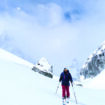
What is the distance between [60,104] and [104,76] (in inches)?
1857

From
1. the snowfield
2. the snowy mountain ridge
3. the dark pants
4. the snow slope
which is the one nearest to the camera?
the snowfield

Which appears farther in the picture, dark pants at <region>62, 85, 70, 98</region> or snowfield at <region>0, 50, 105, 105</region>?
dark pants at <region>62, 85, 70, 98</region>

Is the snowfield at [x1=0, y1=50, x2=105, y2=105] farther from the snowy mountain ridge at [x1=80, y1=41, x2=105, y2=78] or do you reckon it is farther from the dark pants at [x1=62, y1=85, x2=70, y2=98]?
the snowy mountain ridge at [x1=80, y1=41, x2=105, y2=78]

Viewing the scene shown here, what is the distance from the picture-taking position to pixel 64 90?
1142 centimetres

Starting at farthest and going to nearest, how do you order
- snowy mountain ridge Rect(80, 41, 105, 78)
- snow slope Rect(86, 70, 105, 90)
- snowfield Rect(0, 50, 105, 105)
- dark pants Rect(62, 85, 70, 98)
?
snowy mountain ridge Rect(80, 41, 105, 78)
snow slope Rect(86, 70, 105, 90)
dark pants Rect(62, 85, 70, 98)
snowfield Rect(0, 50, 105, 105)

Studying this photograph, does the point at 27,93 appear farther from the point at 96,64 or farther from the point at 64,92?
the point at 96,64

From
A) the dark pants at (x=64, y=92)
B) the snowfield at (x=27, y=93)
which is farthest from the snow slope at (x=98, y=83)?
the dark pants at (x=64, y=92)

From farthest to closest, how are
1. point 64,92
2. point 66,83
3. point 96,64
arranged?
point 96,64, point 66,83, point 64,92

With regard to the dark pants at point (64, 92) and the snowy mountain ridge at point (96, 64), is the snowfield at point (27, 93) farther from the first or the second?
the snowy mountain ridge at point (96, 64)

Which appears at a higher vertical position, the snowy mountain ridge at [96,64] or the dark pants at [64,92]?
the snowy mountain ridge at [96,64]

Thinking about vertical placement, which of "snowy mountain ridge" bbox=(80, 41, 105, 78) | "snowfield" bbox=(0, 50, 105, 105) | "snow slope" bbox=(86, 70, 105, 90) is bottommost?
"snowfield" bbox=(0, 50, 105, 105)

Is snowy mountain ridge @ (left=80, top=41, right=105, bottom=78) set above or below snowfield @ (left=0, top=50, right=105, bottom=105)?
above

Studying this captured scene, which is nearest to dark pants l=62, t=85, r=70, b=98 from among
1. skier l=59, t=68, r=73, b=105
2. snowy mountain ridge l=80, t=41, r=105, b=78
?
skier l=59, t=68, r=73, b=105

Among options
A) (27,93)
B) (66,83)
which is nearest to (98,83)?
(66,83)
